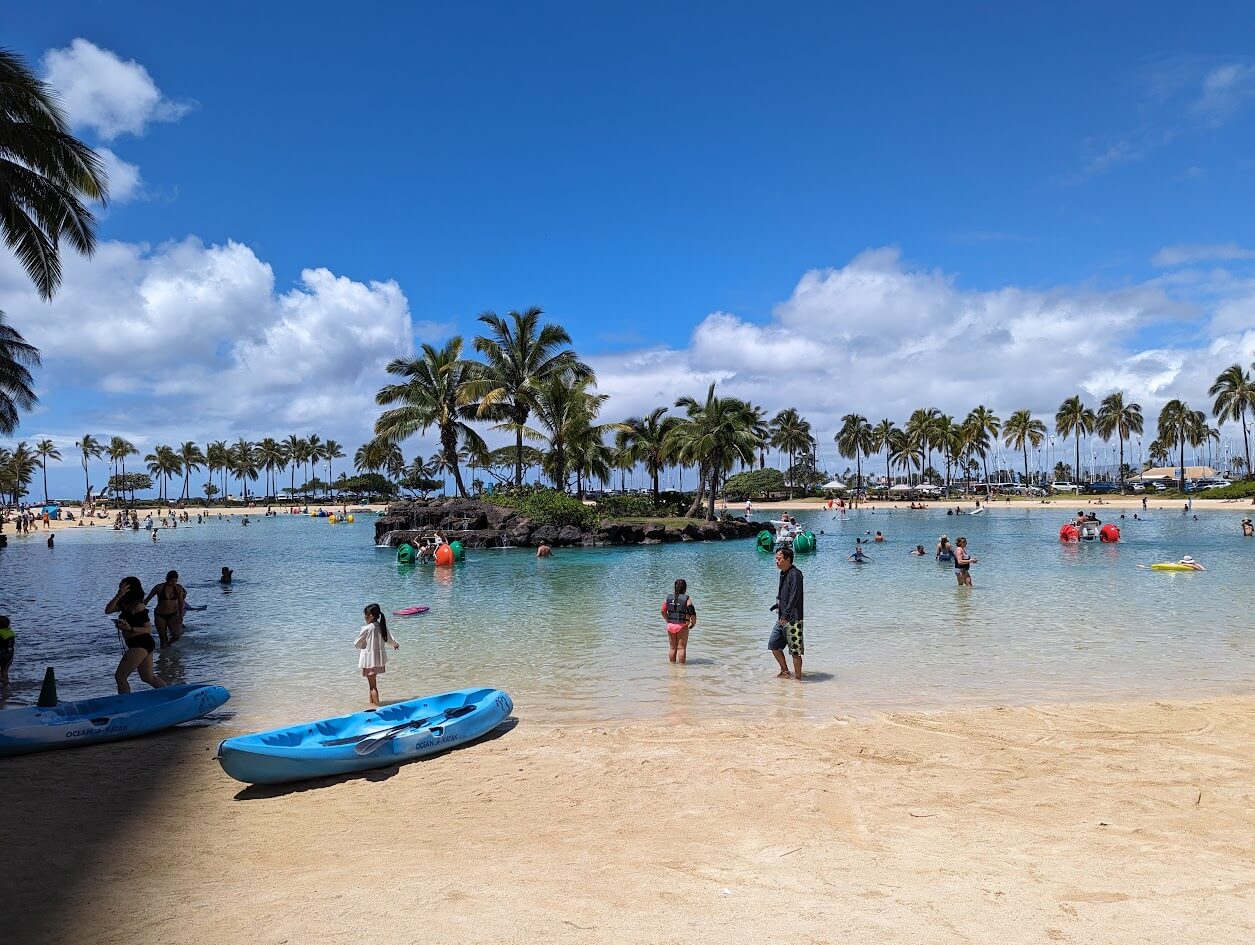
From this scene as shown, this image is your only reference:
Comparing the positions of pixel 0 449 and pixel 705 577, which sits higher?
pixel 0 449

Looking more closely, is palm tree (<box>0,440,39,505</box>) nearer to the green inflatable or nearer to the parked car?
→ the green inflatable

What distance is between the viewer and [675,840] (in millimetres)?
5910

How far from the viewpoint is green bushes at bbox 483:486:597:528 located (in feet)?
134

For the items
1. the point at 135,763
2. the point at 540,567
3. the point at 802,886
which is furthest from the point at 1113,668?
the point at 540,567

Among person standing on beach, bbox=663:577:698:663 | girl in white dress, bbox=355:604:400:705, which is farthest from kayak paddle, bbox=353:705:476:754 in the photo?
person standing on beach, bbox=663:577:698:663

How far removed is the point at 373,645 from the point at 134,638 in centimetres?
343

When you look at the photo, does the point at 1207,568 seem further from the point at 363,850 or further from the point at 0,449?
the point at 0,449

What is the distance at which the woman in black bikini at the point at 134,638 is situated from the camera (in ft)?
34.6

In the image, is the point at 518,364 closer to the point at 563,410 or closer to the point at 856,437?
the point at 563,410

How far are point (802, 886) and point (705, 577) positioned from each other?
2134cm

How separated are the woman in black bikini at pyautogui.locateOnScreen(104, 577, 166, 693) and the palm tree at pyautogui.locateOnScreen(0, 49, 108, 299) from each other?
31.3ft

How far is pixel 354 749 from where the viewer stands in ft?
24.7

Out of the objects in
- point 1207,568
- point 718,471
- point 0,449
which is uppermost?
point 0,449

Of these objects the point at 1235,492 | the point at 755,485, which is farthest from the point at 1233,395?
the point at 755,485
